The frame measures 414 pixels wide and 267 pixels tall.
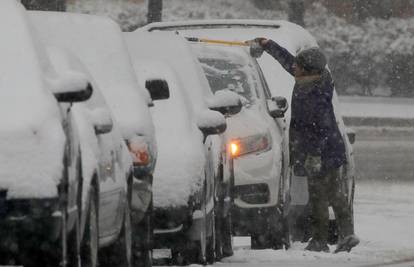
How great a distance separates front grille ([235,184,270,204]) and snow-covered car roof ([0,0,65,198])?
5.65 meters

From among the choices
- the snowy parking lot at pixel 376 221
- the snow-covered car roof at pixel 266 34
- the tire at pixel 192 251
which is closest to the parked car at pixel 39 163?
the tire at pixel 192 251

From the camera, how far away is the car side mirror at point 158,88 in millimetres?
11734

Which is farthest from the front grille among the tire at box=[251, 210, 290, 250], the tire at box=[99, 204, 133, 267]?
the tire at box=[99, 204, 133, 267]

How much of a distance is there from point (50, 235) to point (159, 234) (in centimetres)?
398

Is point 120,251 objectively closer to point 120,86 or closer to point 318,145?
point 120,86

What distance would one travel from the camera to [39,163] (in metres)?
7.55

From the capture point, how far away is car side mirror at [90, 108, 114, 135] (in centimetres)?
900

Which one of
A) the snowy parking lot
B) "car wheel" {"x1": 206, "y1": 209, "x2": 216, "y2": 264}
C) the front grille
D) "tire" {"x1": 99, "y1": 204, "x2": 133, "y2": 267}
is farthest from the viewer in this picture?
the front grille

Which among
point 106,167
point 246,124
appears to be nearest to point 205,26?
point 246,124

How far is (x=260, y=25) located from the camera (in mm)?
18734

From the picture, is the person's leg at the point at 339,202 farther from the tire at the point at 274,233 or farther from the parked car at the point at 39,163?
the parked car at the point at 39,163

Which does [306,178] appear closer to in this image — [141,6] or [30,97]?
[30,97]

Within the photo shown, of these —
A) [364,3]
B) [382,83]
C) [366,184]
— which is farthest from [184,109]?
[364,3]

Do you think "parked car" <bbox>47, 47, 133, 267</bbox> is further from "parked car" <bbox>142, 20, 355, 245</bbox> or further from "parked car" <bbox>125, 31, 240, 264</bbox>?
"parked car" <bbox>142, 20, 355, 245</bbox>
